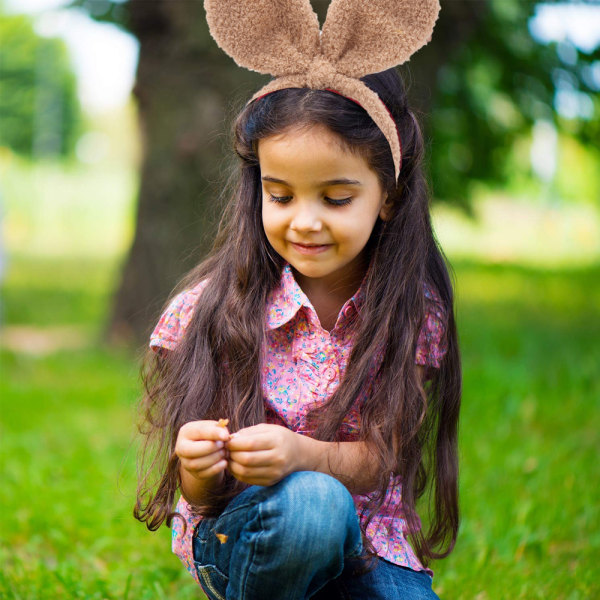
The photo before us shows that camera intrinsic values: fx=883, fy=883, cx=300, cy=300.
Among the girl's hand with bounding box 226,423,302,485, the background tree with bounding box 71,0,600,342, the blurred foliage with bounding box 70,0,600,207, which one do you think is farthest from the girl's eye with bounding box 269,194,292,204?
the blurred foliage with bounding box 70,0,600,207

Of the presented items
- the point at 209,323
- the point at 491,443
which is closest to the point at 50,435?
the point at 491,443

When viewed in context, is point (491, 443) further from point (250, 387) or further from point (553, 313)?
point (553, 313)

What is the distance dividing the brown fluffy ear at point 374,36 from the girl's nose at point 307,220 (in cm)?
29

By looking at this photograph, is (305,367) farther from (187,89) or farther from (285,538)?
(187,89)

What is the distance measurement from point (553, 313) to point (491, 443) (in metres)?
3.54

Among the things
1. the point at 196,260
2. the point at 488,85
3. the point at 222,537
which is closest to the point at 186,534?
the point at 222,537

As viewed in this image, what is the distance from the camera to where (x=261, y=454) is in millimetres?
1569

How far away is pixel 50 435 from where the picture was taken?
3.72 metres

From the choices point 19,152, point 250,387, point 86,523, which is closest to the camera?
point 250,387

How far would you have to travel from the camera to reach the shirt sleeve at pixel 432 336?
1.95 metres

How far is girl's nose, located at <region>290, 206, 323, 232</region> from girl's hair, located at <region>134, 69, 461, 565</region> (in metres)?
0.15

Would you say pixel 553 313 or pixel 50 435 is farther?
pixel 553 313

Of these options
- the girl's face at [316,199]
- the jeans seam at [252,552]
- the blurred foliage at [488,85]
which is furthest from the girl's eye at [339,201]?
the blurred foliage at [488,85]

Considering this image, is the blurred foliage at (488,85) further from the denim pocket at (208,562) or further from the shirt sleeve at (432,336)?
the denim pocket at (208,562)
